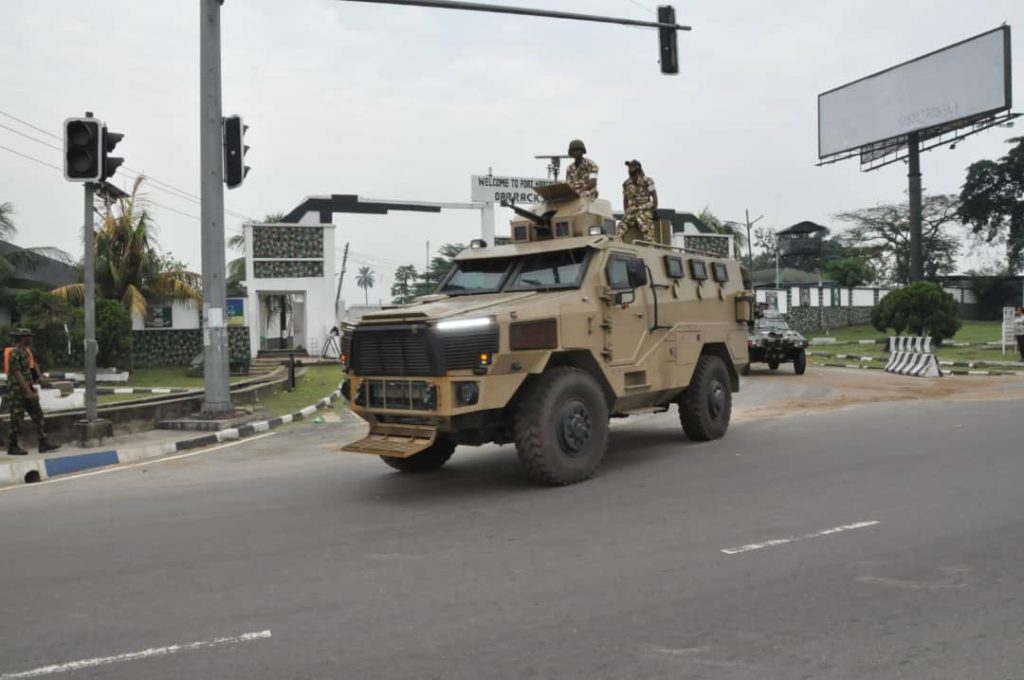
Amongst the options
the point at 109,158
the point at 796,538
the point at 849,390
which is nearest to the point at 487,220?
the point at 849,390

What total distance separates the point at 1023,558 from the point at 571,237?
5.18m

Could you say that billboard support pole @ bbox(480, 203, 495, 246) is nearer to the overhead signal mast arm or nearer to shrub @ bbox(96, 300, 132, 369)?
shrub @ bbox(96, 300, 132, 369)

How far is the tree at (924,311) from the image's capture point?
28.7m

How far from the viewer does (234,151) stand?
12625mm

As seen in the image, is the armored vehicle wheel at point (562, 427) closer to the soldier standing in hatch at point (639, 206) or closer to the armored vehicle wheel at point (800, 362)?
the soldier standing in hatch at point (639, 206)

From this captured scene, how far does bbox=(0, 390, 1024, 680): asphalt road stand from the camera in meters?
3.64

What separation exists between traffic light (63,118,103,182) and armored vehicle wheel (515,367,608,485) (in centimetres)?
681

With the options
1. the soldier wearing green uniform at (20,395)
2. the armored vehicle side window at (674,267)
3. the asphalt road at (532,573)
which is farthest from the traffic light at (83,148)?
the armored vehicle side window at (674,267)

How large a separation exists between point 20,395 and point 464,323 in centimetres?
623

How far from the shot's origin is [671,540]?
5.48m

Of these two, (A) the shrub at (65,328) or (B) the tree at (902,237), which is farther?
(B) the tree at (902,237)

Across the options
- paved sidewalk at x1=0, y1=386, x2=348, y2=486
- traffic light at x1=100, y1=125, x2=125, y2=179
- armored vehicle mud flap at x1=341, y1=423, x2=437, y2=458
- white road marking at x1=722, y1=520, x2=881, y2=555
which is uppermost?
traffic light at x1=100, y1=125, x2=125, y2=179

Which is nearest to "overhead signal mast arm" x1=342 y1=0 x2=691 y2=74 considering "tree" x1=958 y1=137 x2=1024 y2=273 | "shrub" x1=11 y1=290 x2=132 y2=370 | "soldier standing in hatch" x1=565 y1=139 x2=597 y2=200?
"soldier standing in hatch" x1=565 y1=139 x2=597 y2=200

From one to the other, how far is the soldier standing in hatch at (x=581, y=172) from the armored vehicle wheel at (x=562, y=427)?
9.91ft
